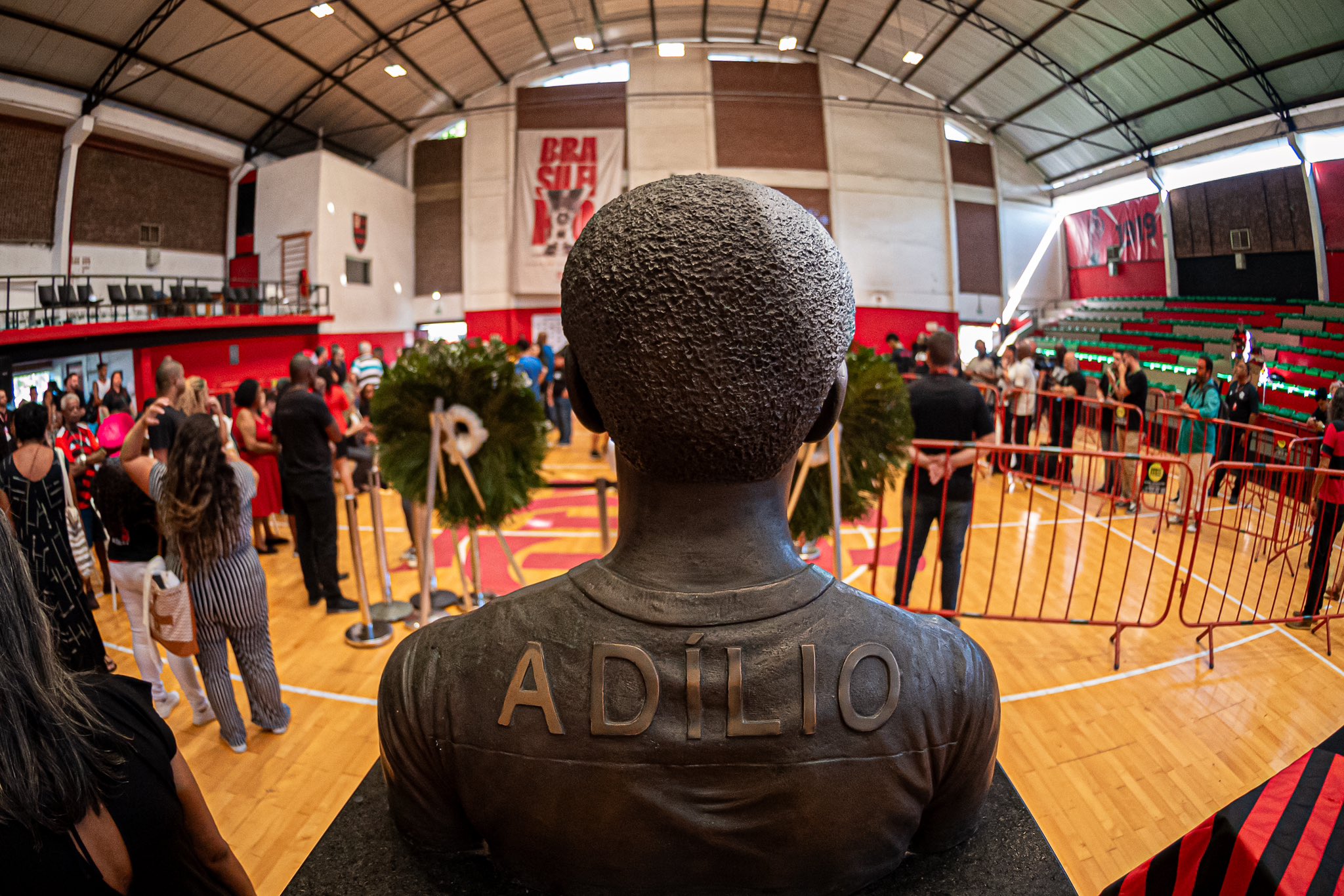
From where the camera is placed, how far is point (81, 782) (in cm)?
115

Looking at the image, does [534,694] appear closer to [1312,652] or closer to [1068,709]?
[1068,709]

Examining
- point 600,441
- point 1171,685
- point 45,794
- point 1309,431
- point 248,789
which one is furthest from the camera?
point 600,441

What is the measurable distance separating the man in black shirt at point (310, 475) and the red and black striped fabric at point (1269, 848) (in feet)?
17.9

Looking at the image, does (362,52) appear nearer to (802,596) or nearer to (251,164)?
(251,164)

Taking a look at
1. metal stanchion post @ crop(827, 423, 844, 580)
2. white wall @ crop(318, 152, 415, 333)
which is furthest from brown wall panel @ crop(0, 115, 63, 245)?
metal stanchion post @ crop(827, 423, 844, 580)

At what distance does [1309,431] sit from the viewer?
7.50m

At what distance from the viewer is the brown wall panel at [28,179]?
11898 millimetres

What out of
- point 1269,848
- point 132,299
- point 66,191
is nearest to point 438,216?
point 132,299

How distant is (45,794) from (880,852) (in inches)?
48.1

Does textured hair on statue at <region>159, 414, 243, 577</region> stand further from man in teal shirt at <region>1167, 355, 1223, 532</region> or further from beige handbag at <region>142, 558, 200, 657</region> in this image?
man in teal shirt at <region>1167, 355, 1223, 532</region>

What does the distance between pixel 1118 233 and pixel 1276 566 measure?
59.6 feet

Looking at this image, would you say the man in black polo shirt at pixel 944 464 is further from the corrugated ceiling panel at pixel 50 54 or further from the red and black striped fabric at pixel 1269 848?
the corrugated ceiling panel at pixel 50 54

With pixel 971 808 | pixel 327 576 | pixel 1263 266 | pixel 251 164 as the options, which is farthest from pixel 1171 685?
pixel 251 164

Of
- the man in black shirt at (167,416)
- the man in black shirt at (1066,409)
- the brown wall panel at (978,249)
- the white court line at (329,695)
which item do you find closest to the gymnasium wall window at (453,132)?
the brown wall panel at (978,249)
